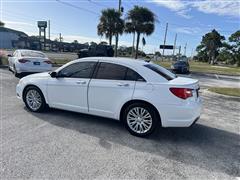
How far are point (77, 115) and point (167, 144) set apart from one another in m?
2.55

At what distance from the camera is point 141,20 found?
24703 mm

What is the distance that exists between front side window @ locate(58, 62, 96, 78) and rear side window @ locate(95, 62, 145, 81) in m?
0.23

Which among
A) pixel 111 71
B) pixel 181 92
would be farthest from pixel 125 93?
pixel 181 92

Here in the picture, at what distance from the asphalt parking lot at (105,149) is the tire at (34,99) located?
0.17m

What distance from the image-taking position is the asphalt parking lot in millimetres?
3240

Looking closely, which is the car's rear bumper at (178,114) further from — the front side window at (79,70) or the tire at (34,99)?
the tire at (34,99)

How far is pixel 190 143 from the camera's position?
4461 millimetres

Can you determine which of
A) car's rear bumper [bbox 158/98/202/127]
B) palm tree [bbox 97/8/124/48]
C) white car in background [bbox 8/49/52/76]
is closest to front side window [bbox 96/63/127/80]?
car's rear bumper [bbox 158/98/202/127]

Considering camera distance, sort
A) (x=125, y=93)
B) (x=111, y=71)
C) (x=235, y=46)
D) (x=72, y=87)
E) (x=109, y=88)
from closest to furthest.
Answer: (x=125, y=93) < (x=109, y=88) < (x=111, y=71) < (x=72, y=87) < (x=235, y=46)

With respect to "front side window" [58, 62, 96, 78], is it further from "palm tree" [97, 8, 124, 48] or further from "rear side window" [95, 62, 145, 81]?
"palm tree" [97, 8, 124, 48]

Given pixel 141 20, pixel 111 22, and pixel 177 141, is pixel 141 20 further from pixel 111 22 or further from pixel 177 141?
pixel 177 141

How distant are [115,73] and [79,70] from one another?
968 millimetres

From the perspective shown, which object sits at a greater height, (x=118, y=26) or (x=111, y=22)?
(x=111, y=22)

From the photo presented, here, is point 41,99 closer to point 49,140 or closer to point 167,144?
point 49,140
